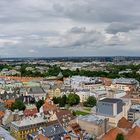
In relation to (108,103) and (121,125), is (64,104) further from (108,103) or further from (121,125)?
(121,125)

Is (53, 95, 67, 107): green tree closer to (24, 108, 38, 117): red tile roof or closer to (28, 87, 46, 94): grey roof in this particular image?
(28, 87, 46, 94): grey roof

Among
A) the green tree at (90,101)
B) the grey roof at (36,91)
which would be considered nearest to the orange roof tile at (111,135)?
the green tree at (90,101)

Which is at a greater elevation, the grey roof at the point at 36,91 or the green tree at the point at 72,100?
the grey roof at the point at 36,91

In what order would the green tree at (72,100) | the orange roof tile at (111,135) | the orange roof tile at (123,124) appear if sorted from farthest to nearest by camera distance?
1. the green tree at (72,100)
2. the orange roof tile at (123,124)
3. the orange roof tile at (111,135)

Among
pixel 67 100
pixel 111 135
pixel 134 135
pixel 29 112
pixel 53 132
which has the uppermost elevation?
pixel 134 135

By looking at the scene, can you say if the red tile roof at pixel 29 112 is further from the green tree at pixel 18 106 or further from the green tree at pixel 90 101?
the green tree at pixel 90 101

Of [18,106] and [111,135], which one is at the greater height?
[111,135]

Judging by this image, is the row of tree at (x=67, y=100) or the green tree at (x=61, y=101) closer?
the green tree at (x=61, y=101)

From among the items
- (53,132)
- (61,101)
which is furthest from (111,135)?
(61,101)

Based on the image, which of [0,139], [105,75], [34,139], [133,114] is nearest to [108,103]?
[133,114]

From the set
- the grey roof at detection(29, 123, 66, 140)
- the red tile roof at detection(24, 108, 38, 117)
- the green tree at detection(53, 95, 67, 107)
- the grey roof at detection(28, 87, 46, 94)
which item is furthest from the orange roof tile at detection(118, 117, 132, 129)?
the grey roof at detection(28, 87, 46, 94)

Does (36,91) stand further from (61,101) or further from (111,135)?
(111,135)
